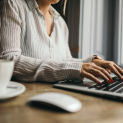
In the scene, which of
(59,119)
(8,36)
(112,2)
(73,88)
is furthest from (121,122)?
(112,2)

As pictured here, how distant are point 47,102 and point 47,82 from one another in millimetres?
360

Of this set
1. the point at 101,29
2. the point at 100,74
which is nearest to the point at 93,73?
the point at 100,74

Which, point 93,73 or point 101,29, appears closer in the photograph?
point 93,73

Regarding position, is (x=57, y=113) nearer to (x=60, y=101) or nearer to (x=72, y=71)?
(x=60, y=101)

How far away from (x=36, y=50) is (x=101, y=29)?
1.29m

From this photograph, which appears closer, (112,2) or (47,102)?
(47,102)

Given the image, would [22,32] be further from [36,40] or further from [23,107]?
[23,107]

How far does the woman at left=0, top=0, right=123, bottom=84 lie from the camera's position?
63cm

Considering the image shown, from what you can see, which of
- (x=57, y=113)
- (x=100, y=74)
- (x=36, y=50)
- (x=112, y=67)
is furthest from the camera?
(x=36, y=50)

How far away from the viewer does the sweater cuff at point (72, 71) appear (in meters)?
0.62

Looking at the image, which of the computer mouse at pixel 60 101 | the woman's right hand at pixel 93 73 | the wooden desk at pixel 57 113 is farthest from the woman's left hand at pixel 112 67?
the computer mouse at pixel 60 101

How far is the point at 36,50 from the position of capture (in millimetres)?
961

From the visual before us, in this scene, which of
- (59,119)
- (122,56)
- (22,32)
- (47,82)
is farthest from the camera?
(122,56)

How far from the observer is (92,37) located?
192 centimetres
